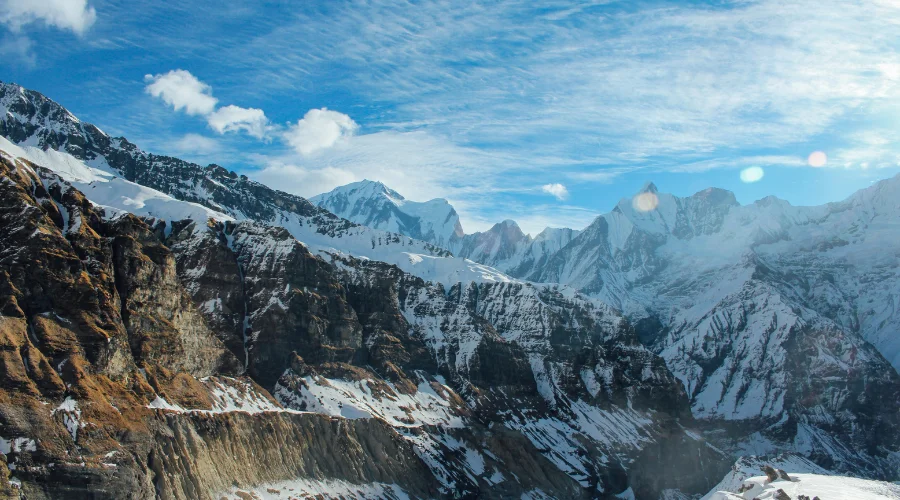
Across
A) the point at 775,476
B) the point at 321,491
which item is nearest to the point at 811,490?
the point at 775,476

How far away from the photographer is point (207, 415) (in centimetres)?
15900

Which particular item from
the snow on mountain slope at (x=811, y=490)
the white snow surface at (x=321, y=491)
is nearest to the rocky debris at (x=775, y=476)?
the snow on mountain slope at (x=811, y=490)

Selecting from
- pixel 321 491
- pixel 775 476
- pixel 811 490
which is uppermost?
pixel 811 490

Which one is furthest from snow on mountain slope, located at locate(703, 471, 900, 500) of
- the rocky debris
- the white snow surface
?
the white snow surface

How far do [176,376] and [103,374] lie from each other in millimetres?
27449

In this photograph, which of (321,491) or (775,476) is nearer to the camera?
(775,476)

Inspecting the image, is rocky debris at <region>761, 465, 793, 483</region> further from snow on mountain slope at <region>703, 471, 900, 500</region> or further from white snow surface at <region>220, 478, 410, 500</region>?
white snow surface at <region>220, 478, 410, 500</region>

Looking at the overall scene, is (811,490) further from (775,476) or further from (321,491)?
(321,491)

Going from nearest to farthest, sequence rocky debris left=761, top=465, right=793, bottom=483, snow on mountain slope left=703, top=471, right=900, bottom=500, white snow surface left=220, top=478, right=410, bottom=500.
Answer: snow on mountain slope left=703, top=471, right=900, bottom=500 < rocky debris left=761, top=465, right=793, bottom=483 < white snow surface left=220, top=478, right=410, bottom=500

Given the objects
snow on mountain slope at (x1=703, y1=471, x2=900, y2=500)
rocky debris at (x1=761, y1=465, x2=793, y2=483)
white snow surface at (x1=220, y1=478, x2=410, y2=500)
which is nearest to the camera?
snow on mountain slope at (x1=703, y1=471, x2=900, y2=500)

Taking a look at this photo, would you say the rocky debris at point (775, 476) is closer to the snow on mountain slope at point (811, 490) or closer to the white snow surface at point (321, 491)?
the snow on mountain slope at point (811, 490)

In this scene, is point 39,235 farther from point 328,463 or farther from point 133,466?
point 328,463

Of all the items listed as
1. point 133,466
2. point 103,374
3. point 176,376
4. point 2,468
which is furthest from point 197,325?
point 2,468

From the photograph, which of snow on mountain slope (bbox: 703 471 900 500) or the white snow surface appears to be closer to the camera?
snow on mountain slope (bbox: 703 471 900 500)
